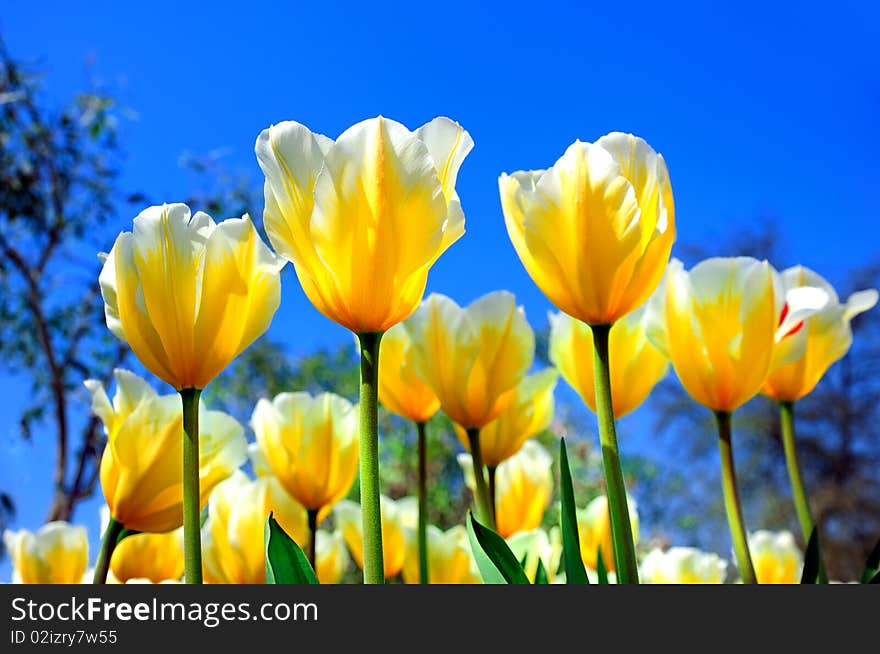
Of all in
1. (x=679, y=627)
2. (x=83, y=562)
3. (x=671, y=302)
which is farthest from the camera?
(x=83, y=562)

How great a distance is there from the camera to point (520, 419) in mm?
732

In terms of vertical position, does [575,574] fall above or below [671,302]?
below

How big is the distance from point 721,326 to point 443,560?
368 mm

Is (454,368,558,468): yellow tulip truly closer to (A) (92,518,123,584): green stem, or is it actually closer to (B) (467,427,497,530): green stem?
(B) (467,427,497,530): green stem

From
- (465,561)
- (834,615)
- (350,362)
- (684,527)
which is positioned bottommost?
(834,615)

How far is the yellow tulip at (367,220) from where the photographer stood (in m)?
0.41

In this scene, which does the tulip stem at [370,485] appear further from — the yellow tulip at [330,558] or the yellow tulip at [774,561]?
the yellow tulip at [774,561]

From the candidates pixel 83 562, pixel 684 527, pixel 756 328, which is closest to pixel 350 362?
pixel 684 527

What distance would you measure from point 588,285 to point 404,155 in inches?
4.6

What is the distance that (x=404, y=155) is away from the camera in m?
0.41

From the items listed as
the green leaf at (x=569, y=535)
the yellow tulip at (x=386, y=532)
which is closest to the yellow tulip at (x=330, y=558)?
the yellow tulip at (x=386, y=532)

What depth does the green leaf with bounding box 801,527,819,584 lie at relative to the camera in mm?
521

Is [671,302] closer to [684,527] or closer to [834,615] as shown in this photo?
[834,615]

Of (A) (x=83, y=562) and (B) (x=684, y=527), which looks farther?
(B) (x=684, y=527)
